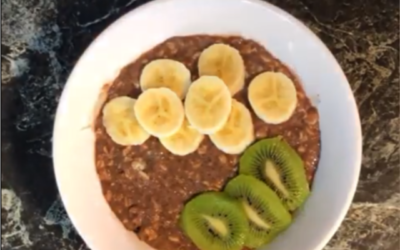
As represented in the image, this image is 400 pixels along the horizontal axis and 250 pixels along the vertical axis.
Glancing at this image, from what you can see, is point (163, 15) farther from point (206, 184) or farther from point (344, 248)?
point (344, 248)

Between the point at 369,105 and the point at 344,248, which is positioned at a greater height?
the point at 369,105

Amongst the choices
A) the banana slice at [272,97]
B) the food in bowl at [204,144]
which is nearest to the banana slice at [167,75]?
the food in bowl at [204,144]

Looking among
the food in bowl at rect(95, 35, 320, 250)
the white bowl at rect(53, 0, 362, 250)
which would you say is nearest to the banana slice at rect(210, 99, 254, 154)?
the food in bowl at rect(95, 35, 320, 250)

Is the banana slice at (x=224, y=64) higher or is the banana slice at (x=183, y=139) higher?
the banana slice at (x=224, y=64)

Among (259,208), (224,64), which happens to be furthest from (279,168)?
(224,64)

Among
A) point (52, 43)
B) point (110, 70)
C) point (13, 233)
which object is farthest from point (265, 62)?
point (13, 233)

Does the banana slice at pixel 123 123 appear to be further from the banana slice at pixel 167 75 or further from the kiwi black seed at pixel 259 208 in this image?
the kiwi black seed at pixel 259 208
